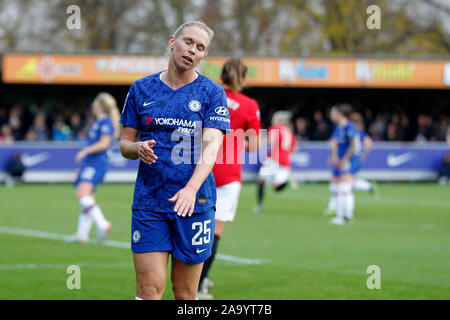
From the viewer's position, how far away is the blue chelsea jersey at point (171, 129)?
5.02 m

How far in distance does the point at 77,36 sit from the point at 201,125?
1496 inches

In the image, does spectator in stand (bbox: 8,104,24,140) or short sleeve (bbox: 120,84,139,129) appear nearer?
short sleeve (bbox: 120,84,139,129)

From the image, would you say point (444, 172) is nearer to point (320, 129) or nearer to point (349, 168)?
point (320, 129)

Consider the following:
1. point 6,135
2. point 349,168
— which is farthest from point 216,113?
point 6,135

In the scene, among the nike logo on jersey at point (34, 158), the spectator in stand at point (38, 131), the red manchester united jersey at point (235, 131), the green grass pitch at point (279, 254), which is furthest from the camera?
the spectator in stand at point (38, 131)

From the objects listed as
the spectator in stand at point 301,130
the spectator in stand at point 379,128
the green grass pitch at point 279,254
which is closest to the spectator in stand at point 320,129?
the spectator in stand at point 301,130

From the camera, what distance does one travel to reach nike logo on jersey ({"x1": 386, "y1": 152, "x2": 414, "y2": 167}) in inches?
1160

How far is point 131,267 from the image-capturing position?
984cm

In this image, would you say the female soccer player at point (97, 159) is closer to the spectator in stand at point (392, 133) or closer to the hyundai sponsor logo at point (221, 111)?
the hyundai sponsor logo at point (221, 111)

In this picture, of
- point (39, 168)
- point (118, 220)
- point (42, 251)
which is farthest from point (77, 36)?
point (42, 251)

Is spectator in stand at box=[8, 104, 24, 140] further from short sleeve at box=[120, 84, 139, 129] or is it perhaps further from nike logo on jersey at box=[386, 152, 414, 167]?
short sleeve at box=[120, 84, 139, 129]

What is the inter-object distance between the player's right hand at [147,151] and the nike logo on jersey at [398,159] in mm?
25335

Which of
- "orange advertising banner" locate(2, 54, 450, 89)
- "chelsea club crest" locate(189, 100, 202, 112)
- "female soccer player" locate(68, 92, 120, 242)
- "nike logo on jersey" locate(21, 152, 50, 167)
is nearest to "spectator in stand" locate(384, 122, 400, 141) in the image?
"orange advertising banner" locate(2, 54, 450, 89)

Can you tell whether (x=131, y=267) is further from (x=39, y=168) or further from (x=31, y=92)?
(x=31, y=92)
